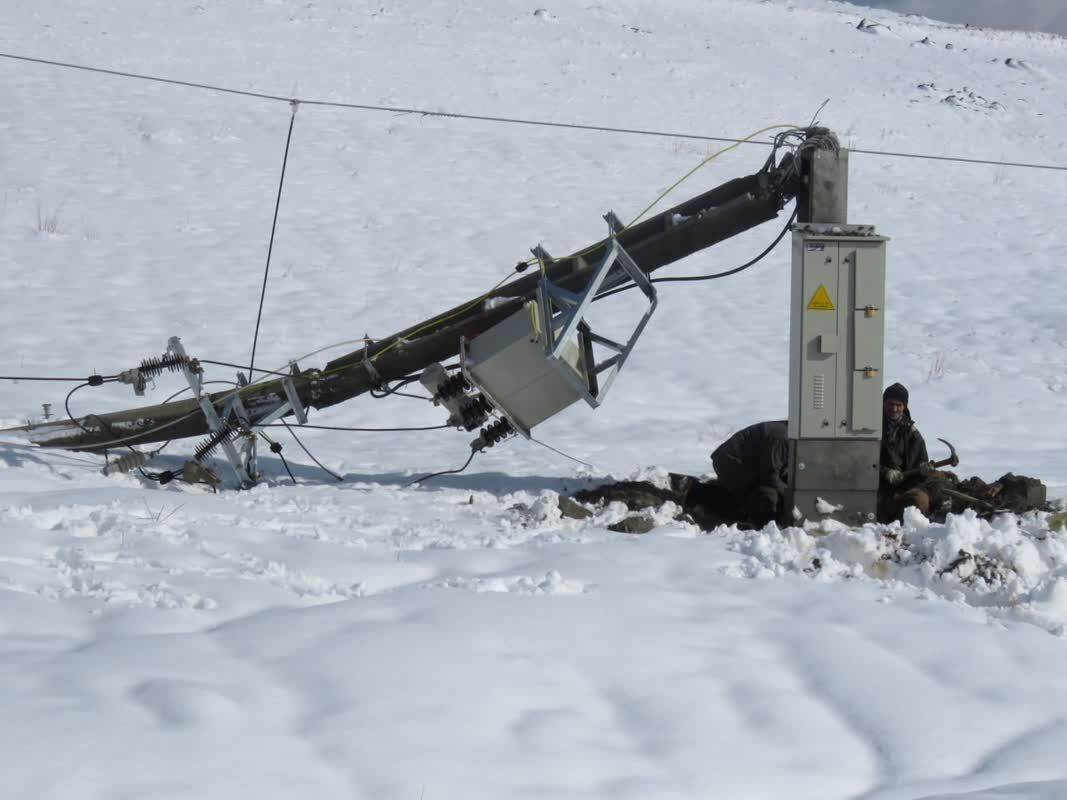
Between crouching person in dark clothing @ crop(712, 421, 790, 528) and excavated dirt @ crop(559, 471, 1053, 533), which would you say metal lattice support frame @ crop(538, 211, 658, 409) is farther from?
crouching person in dark clothing @ crop(712, 421, 790, 528)

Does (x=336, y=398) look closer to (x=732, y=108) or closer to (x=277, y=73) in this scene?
(x=277, y=73)

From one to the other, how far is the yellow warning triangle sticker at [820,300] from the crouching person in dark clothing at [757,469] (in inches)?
41.5

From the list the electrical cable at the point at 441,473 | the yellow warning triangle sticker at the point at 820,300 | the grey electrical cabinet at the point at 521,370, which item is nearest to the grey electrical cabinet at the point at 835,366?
the yellow warning triangle sticker at the point at 820,300

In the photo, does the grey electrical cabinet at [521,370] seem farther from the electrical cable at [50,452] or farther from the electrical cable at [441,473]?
the electrical cable at [50,452]

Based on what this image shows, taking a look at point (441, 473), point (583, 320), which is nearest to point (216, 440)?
point (441, 473)

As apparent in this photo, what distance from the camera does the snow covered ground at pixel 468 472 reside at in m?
4.45

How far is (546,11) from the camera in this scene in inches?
1288

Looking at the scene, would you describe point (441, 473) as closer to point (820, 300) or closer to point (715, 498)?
point (715, 498)

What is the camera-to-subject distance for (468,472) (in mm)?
9844

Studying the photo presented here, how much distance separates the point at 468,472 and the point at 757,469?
2.39 m

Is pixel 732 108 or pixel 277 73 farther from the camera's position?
pixel 732 108

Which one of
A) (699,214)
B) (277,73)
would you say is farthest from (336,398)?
(277,73)

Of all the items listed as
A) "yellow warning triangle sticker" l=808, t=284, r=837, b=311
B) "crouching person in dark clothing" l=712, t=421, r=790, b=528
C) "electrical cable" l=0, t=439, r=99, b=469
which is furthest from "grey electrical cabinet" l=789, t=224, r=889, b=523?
"electrical cable" l=0, t=439, r=99, b=469

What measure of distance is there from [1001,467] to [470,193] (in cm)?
1044
